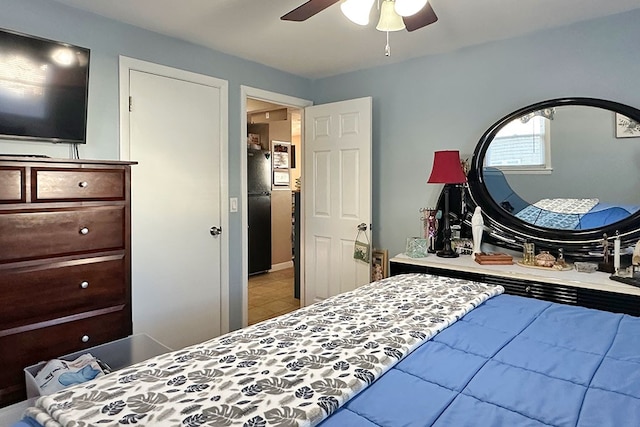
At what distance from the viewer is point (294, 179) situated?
6.71m

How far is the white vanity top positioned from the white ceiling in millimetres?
1590

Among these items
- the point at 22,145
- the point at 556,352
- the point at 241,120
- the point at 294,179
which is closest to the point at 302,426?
the point at 556,352

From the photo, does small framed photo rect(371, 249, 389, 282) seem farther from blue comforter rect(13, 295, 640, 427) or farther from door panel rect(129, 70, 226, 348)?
blue comforter rect(13, 295, 640, 427)

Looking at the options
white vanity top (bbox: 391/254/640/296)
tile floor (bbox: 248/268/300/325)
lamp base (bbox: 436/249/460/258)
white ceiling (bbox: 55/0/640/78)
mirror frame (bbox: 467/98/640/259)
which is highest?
white ceiling (bbox: 55/0/640/78)

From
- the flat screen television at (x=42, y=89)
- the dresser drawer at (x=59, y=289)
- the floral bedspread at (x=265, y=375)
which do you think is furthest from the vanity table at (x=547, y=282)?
the flat screen television at (x=42, y=89)

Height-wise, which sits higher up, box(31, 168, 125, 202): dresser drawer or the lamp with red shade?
the lamp with red shade

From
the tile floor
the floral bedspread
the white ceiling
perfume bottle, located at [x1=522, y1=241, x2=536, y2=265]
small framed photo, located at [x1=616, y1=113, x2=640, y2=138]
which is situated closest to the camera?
the floral bedspread

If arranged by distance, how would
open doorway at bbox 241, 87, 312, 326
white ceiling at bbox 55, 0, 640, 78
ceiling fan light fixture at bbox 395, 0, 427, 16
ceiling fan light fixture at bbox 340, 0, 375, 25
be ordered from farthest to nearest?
open doorway at bbox 241, 87, 312, 326 < white ceiling at bbox 55, 0, 640, 78 < ceiling fan light fixture at bbox 340, 0, 375, 25 < ceiling fan light fixture at bbox 395, 0, 427, 16

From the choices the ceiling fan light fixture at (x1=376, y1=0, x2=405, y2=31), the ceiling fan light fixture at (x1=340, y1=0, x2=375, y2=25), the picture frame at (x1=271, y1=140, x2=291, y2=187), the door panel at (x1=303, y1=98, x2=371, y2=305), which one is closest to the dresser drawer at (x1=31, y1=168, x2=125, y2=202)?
the ceiling fan light fixture at (x1=340, y1=0, x2=375, y2=25)

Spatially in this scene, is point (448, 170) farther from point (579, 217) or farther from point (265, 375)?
point (265, 375)

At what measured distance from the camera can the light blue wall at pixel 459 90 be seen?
2.59m

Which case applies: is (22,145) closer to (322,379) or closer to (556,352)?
(322,379)

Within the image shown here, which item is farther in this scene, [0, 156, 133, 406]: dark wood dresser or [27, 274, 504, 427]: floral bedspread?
[0, 156, 133, 406]: dark wood dresser

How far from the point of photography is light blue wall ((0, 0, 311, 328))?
2.29 metres
